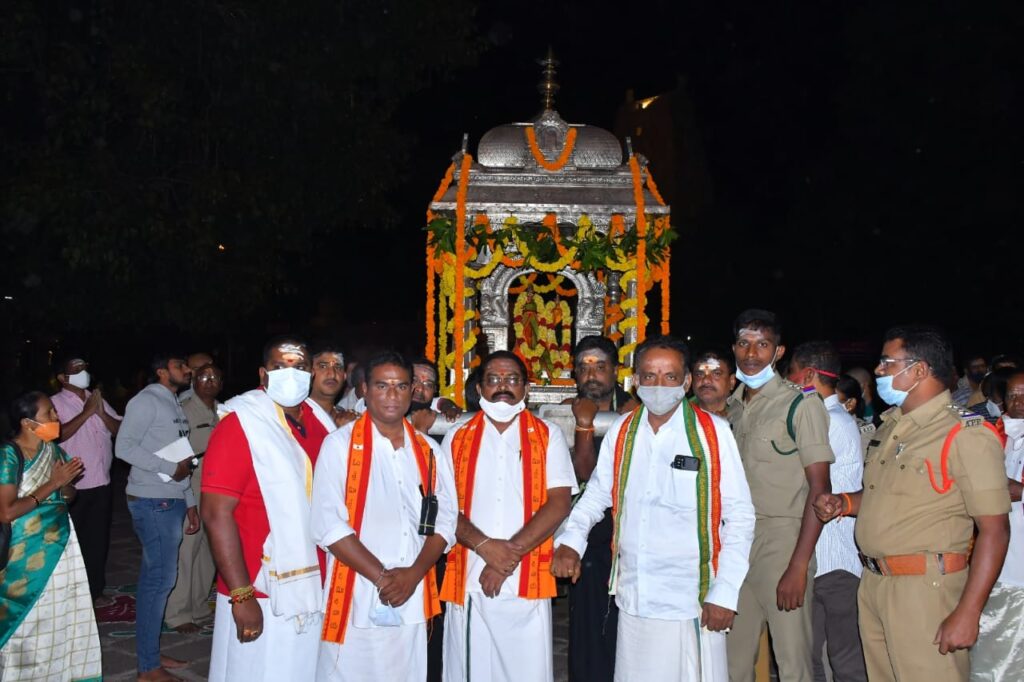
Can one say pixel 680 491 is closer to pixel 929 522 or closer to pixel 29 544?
pixel 929 522

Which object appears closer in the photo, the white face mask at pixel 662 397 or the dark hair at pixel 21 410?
the white face mask at pixel 662 397

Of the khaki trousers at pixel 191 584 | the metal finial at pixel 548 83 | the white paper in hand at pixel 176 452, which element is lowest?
the khaki trousers at pixel 191 584

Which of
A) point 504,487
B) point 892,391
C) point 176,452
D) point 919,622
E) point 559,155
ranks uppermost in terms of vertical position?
point 559,155

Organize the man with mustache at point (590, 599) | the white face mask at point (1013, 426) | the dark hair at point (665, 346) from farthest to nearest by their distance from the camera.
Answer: the white face mask at point (1013, 426) < the man with mustache at point (590, 599) < the dark hair at point (665, 346)

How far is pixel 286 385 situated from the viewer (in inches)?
180

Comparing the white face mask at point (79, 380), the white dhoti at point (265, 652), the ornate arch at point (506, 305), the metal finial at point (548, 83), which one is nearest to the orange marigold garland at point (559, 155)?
the metal finial at point (548, 83)

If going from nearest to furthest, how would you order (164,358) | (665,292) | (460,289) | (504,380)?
1. (504,380)
2. (164,358)
3. (460,289)
4. (665,292)

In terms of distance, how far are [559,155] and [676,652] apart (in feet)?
18.7

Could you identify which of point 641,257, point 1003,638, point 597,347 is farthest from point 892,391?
point 641,257

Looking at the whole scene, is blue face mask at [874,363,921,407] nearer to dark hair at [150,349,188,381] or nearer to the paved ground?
the paved ground

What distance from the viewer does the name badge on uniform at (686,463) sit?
432 cm

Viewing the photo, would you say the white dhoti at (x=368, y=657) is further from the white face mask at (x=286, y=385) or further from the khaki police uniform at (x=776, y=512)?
the khaki police uniform at (x=776, y=512)

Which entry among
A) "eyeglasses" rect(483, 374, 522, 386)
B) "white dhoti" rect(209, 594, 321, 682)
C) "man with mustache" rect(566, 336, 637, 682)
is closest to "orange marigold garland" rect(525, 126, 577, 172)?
"man with mustache" rect(566, 336, 637, 682)

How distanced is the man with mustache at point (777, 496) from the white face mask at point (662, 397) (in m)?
0.80
